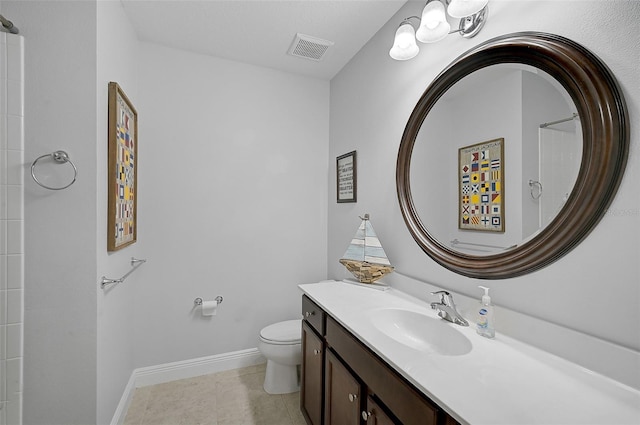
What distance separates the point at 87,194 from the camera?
1.37 m

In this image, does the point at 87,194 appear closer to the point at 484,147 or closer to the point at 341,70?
the point at 484,147

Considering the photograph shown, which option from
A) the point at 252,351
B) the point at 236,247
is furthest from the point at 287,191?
the point at 252,351

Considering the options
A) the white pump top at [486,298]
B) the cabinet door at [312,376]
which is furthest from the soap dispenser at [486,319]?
the cabinet door at [312,376]

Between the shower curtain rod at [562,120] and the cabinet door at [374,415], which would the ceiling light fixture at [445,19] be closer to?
the shower curtain rod at [562,120]

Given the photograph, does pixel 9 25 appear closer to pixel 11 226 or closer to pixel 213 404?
pixel 11 226

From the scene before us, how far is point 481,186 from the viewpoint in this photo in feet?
4.25

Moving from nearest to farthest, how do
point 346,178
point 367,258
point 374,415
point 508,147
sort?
point 374,415, point 508,147, point 367,258, point 346,178

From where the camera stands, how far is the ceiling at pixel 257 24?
178 cm

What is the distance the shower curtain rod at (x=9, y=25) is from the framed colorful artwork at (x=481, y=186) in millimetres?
2014

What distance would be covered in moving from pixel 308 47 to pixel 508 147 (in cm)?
164

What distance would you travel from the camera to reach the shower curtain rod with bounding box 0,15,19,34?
3.91 ft

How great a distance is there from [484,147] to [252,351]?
2283mm

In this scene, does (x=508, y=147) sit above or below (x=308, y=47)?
below

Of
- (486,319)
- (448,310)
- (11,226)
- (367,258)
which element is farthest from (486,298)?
(11,226)
